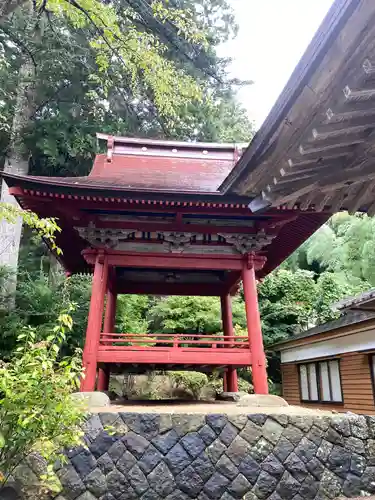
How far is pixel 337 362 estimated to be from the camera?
9844 millimetres

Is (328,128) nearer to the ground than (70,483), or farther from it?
farther from it

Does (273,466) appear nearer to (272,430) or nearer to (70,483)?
(272,430)

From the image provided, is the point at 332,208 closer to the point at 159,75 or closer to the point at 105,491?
the point at 105,491

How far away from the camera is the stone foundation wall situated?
4.52 metres

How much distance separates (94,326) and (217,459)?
2.67 m

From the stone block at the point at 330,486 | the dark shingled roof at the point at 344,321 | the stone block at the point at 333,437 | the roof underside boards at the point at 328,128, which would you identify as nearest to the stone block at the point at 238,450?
the stone block at the point at 330,486

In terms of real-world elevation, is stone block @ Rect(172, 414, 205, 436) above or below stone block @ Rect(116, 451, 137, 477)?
above

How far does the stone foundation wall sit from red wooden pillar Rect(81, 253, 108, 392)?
3.25 feet

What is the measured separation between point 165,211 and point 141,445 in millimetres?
3520

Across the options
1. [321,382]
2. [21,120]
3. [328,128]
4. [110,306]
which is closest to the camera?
[328,128]

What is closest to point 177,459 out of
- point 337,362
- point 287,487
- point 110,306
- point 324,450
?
point 287,487

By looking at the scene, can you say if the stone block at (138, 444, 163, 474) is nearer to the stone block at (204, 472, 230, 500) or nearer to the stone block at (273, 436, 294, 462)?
the stone block at (204, 472, 230, 500)

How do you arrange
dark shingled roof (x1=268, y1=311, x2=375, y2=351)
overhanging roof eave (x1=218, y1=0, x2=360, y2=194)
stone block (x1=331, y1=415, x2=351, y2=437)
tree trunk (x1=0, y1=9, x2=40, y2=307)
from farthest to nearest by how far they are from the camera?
tree trunk (x1=0, y1=9, x2=40, y2=307)
dark shingled roof (x1=268, y1=311, x2=375, y2=351)
stone block (x1=331, y1=415, x2=351, y2=437)
overhanging roof eave (x1=218, y1=0, x2=360, y2=194)

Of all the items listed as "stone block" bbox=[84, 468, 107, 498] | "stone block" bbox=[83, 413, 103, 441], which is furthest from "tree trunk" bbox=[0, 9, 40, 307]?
"stone block" bbox=[84, 468, 107, 498]
